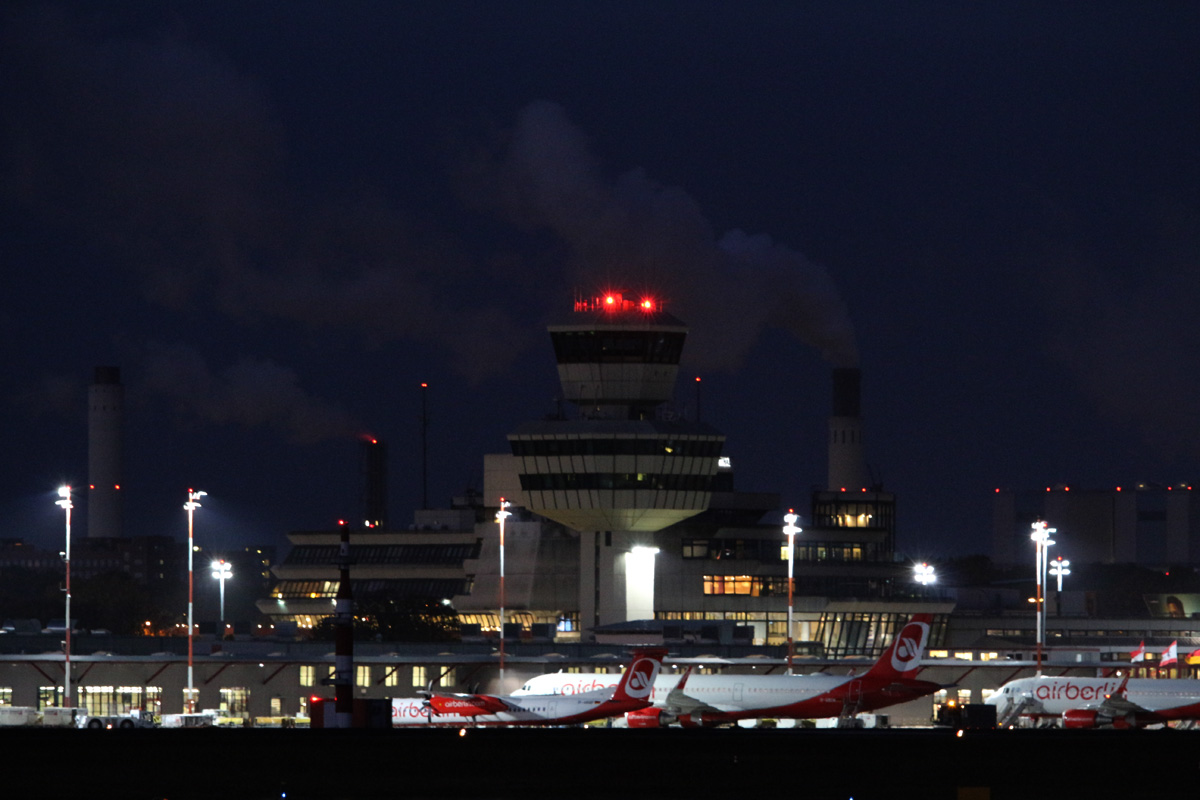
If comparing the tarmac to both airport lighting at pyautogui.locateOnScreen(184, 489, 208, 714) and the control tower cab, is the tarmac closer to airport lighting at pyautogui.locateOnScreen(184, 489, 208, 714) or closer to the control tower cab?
airport lighting at pyautogui.locateOnScreen(184, 489, 208, 714)

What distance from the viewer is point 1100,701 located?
114 m

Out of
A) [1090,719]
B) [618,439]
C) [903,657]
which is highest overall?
[618,439]

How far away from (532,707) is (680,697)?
13232 mm

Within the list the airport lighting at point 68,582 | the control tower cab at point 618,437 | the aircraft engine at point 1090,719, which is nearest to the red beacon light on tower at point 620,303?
the control tower cab at point 618,437

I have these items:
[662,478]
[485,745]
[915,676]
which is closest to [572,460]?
[662,478]

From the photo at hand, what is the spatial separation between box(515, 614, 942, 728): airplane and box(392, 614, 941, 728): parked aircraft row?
56 millimetres

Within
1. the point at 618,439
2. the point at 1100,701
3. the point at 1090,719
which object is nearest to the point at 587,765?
the point at 1090,719

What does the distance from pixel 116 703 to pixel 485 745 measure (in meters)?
80.1

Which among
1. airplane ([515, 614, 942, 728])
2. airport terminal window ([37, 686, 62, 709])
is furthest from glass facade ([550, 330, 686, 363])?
airplane ([515, 614, 942, 728])

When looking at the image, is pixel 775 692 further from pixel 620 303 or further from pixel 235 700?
pixel 620 303

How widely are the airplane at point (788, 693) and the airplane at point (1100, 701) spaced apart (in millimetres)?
6738

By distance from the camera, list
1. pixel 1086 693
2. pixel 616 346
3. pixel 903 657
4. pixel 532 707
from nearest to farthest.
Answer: pixel 532 707, pixel 903 657, pixel 1086 693, pixel 616 346

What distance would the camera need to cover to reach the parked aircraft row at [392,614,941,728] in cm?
10312

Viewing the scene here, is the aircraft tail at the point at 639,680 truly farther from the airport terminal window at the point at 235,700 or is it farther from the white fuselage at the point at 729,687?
the airport terminal window at the point at 235,700
